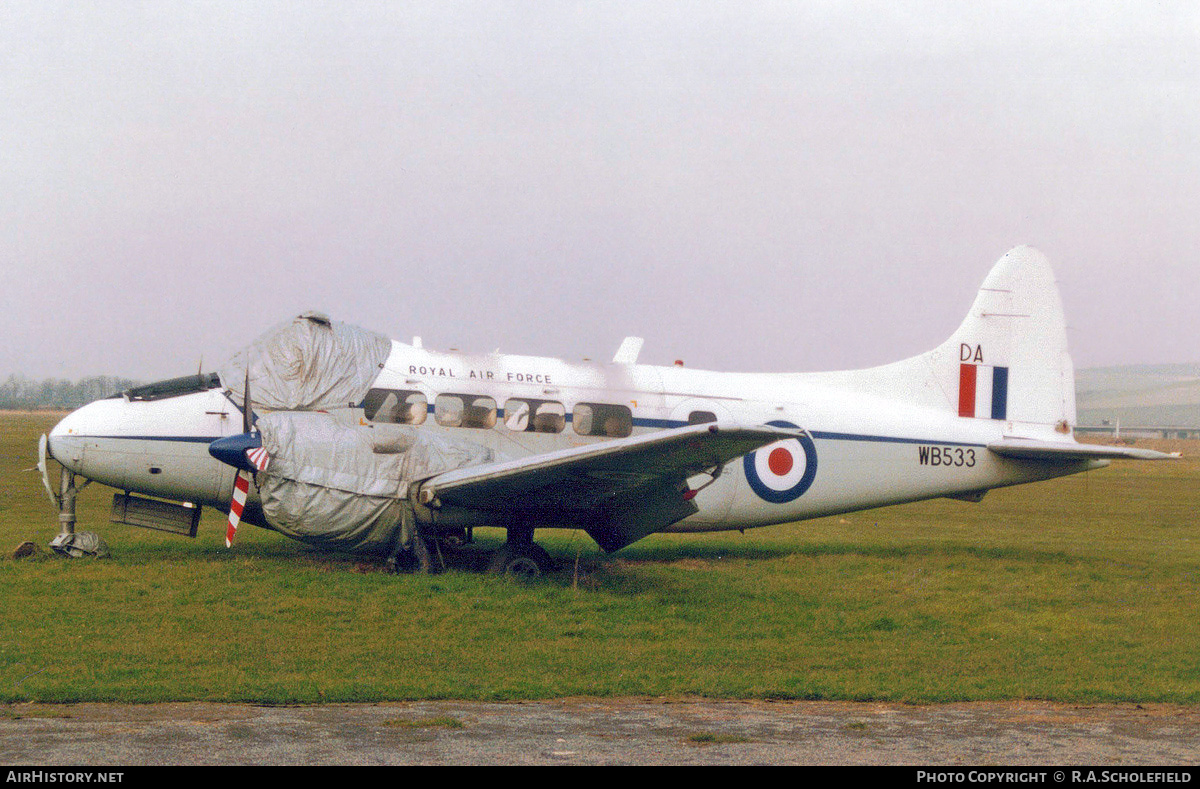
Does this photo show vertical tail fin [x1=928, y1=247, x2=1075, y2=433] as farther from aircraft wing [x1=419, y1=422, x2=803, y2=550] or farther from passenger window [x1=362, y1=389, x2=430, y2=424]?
passenger window [x1=362, y1=389, x2=430, y2=424]

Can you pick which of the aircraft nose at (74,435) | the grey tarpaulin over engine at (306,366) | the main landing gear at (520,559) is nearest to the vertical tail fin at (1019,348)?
the main landing gear at (520,559)

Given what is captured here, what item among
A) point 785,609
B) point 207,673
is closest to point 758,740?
point 207,673

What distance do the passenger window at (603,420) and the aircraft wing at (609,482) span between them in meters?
1.47

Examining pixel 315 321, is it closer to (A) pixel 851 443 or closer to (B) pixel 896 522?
(A) pixel 851 443

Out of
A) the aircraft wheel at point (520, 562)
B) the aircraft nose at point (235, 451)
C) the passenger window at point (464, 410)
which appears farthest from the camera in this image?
the passenger window at point (464, 410)

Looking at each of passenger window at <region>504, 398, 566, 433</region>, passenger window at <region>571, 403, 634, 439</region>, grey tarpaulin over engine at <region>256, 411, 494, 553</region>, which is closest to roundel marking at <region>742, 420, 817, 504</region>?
passenger window at <region>571, 403, 634, 439</region>

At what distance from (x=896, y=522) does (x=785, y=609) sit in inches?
490

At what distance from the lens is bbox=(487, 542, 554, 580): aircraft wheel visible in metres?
14.1

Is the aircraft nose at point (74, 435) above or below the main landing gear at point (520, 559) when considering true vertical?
above

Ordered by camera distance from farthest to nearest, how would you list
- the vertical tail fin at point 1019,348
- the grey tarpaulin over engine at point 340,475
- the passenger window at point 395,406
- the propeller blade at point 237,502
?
the vertical tail fin at point 1019,348
the passenger window at point 395,406
the propeller blade at point 237,502
the grey tarpaulin over engine at point 340,475

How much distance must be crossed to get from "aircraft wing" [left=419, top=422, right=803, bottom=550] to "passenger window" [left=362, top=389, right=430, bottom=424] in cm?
131

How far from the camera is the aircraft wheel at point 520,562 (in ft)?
46.4

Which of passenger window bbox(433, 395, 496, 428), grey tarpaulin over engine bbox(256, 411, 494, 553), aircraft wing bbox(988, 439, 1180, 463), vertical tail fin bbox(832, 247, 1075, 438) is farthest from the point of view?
vertical tail fin bbox(832, 247, 1075, 438)

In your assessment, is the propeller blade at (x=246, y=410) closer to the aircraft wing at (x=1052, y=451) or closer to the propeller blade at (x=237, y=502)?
the propeller blade at (x=237, y=502)
